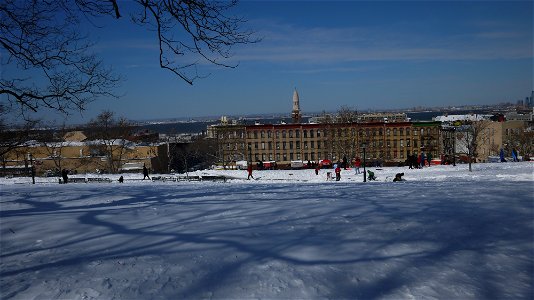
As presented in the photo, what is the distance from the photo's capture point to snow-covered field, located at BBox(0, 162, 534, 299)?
356 cm

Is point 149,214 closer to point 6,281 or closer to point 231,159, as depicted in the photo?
point 6,281

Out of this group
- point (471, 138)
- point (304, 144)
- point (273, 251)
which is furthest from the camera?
point (304, 144)

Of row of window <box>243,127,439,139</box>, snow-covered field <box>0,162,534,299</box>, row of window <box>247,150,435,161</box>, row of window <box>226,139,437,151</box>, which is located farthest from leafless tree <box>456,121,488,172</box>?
snow-covered field <box>0,162,534,299</box>

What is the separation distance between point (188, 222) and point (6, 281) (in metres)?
2.39

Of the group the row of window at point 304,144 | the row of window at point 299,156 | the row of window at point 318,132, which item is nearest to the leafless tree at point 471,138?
the row of window at point 318,132

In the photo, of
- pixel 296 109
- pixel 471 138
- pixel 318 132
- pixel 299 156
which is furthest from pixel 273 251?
pixel 296 109

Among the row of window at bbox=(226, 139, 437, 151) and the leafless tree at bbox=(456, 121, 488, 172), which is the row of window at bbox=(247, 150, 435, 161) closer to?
the row of window at bbox=(226, 139, 437, 151)

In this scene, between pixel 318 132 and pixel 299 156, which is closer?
pixel 318 132

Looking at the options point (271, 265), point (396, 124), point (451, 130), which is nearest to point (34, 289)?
point (271, 265)

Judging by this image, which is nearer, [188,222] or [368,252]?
[368,252]

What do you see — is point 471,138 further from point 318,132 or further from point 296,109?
point 296,109

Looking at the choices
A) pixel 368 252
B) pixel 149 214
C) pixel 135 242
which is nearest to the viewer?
pixel 368 252

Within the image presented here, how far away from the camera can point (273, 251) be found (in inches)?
172

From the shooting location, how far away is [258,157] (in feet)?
244
